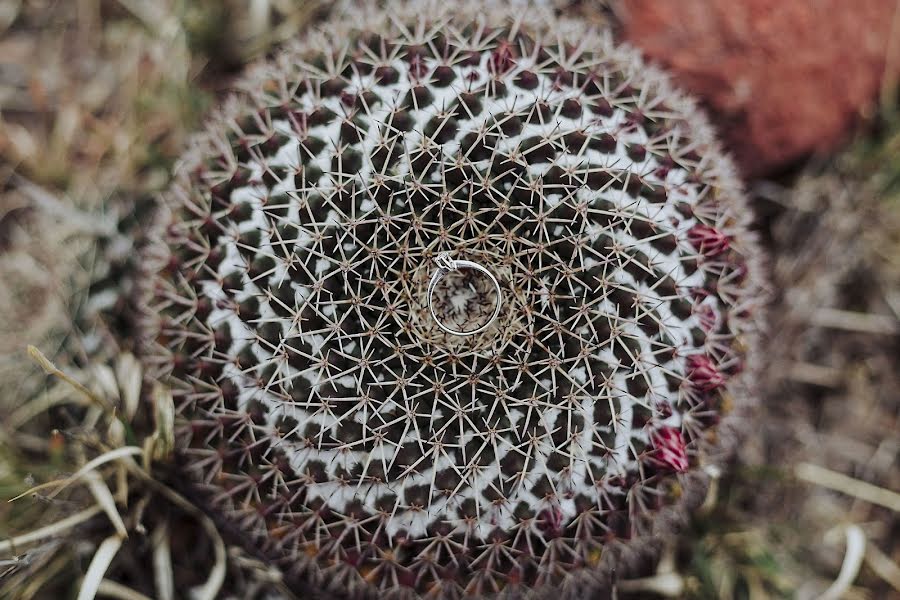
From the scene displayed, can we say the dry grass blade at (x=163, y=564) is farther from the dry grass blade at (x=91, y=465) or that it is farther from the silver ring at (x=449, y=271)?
the silver ring at (x=449, y=271)

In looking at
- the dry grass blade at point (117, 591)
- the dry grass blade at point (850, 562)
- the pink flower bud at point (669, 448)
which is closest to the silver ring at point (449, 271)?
the pink flower bud at point (669, 448)

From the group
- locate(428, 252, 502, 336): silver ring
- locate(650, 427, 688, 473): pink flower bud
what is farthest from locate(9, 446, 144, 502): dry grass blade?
locate(650, 427, 688, 473): pink flower bud

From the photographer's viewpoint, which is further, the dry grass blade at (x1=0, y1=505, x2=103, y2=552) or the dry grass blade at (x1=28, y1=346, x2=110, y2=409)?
the dry grass blade at (x1=0, y1=505, x2=103, y2=552)

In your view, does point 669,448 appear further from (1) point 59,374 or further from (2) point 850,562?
(1) point 59,374

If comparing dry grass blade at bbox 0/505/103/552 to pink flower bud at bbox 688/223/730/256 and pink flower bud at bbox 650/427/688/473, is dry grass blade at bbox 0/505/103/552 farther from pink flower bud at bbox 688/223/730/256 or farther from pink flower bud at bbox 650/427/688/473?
pink flower bud at bbox 688/223/730/256

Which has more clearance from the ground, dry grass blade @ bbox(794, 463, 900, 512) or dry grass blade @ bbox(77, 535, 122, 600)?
dry grass blade @ bbox(77, 535, 122, 600)

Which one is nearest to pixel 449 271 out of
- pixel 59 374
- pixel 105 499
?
pixel 59 374

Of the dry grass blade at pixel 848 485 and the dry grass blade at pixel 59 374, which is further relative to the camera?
the dry grass blade at pixel 848 485
